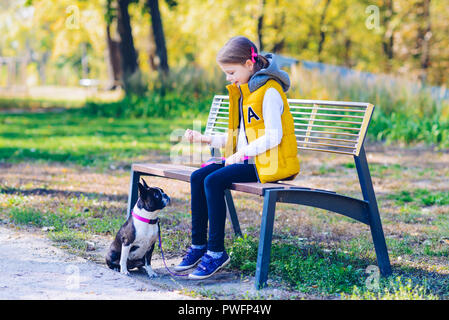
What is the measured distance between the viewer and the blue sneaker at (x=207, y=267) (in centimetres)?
377

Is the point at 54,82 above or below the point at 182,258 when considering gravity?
below

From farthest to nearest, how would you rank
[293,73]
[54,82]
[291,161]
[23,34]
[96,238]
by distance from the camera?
[54,82] → [23,34] → [293,73] → [96,238] → [291,161]

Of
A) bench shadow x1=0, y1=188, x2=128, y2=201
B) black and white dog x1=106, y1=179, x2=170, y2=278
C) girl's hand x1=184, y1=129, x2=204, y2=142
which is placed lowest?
bench shadow x1=0, y1=188, x2=128, y2=201

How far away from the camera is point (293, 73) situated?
43.2ft

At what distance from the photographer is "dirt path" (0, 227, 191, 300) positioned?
10.8 ft

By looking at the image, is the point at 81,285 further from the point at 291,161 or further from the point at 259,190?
the point at 291,161

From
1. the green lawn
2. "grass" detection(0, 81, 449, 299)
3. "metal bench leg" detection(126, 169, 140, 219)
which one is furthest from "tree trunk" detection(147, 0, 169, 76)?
"metal bench leg" detection(126, 169, 140, 219)

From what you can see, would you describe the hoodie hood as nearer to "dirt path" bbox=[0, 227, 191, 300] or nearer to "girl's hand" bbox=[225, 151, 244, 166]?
"girl's hand" bbox=[225, 151, 244, 166]

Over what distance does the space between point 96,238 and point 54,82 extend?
6894 cm

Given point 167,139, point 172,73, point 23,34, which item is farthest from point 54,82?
point 167,139

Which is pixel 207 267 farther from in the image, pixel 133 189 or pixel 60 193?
pixel 60 193

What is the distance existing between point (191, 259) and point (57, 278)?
897 millimetres

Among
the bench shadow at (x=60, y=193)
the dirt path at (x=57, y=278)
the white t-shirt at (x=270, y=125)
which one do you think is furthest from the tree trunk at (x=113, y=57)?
the white t-shirt at (x=270, y=125)

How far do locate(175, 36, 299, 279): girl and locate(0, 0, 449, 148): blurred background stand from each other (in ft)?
15.6
